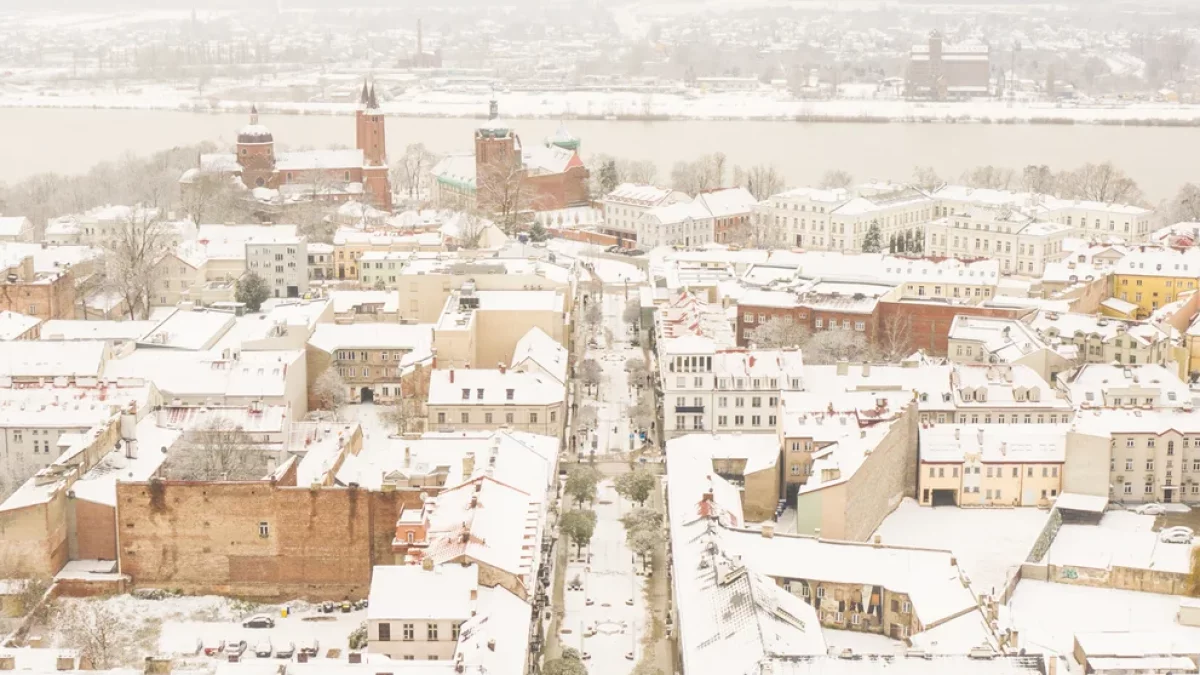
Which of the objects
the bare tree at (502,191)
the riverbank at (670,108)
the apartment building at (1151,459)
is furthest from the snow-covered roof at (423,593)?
the riverbank at (670,108)

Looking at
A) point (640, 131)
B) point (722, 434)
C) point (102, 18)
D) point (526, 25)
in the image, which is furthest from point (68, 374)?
point (102, 18)

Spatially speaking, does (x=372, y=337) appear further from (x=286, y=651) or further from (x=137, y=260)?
(x=286, y=651)

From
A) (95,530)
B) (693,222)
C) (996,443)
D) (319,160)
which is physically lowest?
(95,530)

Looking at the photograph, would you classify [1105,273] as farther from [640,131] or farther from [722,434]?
[640,131]

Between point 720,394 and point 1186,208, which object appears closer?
point 720,394

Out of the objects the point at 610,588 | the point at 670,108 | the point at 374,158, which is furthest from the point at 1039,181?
the point at 670,108

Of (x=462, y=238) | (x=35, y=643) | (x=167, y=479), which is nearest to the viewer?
(x=35, y=643)

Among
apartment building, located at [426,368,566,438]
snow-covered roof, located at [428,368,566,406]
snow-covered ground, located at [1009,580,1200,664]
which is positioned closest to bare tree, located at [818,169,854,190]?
snow-covered roof, located at [428,368,566,406]
